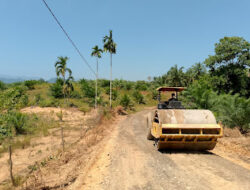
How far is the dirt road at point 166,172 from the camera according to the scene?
470cm

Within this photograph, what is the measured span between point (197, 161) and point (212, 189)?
1915 mm

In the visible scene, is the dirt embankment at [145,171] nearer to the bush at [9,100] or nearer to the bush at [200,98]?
the bush at [9,100]

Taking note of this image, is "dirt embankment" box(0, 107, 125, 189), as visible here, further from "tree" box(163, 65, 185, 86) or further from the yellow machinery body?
"tree" box(163, 65, 185, 86)

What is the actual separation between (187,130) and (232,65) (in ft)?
82.3

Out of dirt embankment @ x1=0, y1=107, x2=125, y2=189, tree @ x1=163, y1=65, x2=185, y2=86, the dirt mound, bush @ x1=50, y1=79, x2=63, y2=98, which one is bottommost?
dirt embankment @ x1=0, y1=107, x2=125, y2=189

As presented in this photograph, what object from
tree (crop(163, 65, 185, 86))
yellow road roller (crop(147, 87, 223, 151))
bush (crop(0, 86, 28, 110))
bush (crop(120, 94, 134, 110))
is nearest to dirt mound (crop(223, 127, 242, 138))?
yellow road roller (crop(147, 87, 223, 151))

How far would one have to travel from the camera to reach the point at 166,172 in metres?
5.44

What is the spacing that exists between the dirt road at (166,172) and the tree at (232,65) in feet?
75.0

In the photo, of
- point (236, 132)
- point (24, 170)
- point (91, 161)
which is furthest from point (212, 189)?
point (236, 132)

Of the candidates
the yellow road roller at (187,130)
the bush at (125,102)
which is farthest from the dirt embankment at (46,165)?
the bush at (125,102)

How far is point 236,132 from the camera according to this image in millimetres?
11570

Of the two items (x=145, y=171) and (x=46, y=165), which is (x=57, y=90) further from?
(x=145, y=171)

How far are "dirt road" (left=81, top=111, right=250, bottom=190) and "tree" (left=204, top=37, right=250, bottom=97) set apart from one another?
22855 mm

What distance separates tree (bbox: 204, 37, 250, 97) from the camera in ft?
84.1
